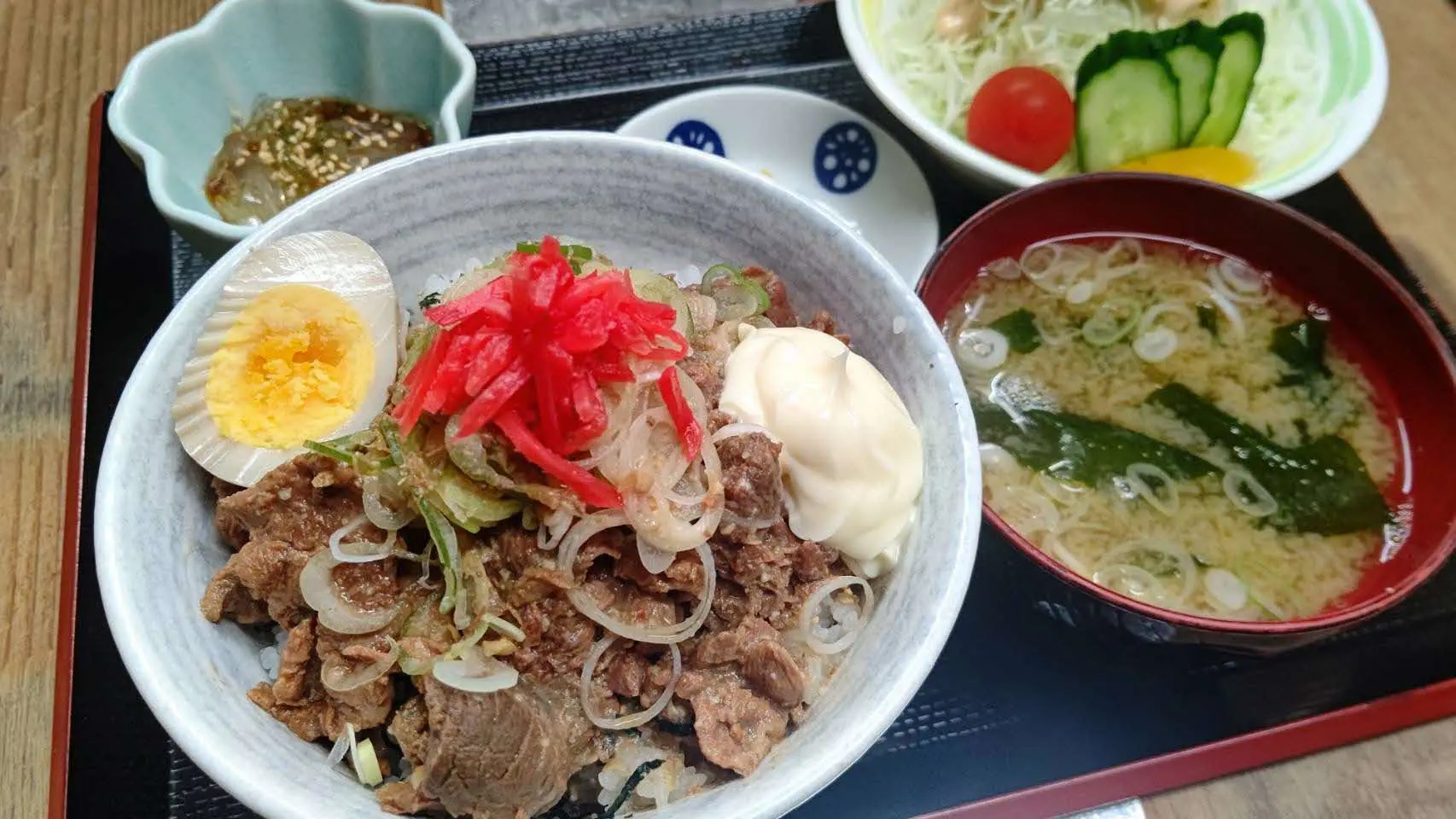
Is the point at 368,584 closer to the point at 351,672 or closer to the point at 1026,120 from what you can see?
the point at 351,672

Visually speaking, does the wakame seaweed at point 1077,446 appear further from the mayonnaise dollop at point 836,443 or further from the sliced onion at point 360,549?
the sliced onion at point 360,549

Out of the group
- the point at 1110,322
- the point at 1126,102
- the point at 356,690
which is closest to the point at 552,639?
the point at 356,690

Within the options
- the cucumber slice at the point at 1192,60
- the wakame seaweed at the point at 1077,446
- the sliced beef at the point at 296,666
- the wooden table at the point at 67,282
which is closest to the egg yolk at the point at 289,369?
the sliced beef at the point at 296,666

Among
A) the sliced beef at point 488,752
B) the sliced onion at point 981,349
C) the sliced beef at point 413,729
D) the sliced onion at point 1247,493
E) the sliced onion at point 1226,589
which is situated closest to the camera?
the sliced beef at point 488,752

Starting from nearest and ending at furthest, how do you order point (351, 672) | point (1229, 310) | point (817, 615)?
point (351, 672)
point (817, 615)
point (1229, 310)

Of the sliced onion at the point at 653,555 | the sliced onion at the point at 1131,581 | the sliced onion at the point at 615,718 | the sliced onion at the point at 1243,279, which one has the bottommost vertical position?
the sliced onion at the point at 1131,581

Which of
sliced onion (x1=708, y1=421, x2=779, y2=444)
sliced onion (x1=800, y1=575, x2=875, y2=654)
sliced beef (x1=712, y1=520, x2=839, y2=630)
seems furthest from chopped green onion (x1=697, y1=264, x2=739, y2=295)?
sliced onion (x1=800, y1=575, x2=875, y2=654)
